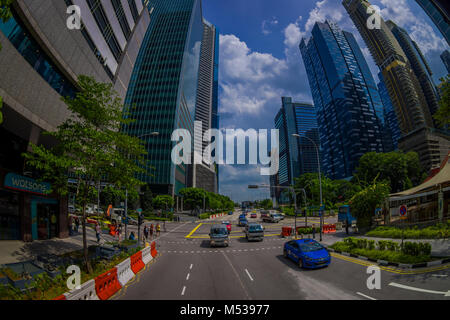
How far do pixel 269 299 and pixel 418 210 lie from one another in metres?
25.3

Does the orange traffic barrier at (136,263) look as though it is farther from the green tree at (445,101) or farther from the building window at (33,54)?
the green tree at (445,101)

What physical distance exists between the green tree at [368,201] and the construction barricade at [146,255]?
2161cm

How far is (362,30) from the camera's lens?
13012 cm

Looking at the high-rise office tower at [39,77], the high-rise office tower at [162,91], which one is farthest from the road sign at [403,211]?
the high-rise office tower at [162,91]

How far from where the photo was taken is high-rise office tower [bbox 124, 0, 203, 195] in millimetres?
77062

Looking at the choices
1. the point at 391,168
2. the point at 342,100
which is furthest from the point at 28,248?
the point at 342,100

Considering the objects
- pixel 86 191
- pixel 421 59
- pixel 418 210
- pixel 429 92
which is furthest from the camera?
pixel 421 59

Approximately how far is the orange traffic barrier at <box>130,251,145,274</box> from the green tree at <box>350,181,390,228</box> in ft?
73.0

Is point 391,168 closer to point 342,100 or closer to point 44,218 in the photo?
point 44,218

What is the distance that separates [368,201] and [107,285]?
24513mm

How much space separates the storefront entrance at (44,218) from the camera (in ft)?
53.7

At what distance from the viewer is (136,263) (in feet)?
40.7

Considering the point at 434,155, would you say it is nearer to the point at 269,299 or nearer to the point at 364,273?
the point at 364,273

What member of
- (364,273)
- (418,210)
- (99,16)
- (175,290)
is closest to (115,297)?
(175,290)
